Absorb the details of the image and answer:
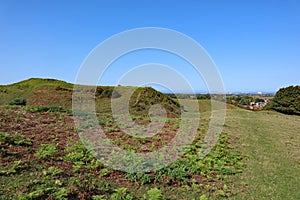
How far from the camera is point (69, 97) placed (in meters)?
21.7

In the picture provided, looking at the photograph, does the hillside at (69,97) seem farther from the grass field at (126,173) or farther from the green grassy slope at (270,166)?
the grass field at (126,173)

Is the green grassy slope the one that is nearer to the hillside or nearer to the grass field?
the grass field

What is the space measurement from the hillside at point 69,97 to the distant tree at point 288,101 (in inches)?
607

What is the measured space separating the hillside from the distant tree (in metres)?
15.4

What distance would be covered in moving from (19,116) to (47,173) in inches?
217

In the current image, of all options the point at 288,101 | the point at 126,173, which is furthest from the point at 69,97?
the point at 288,101

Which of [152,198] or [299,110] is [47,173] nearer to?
[152,198]

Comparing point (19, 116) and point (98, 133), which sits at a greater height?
point (19, 116)

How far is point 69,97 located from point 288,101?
2625 centimetres

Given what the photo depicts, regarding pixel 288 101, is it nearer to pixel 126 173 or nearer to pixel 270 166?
pixel 270 166

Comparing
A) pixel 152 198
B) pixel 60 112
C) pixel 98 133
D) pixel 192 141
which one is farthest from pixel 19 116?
pixel 152 198

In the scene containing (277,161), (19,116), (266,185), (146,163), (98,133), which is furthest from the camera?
(19,116)

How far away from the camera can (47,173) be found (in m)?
5.10

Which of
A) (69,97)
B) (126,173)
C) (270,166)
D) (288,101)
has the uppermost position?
(69,97)
